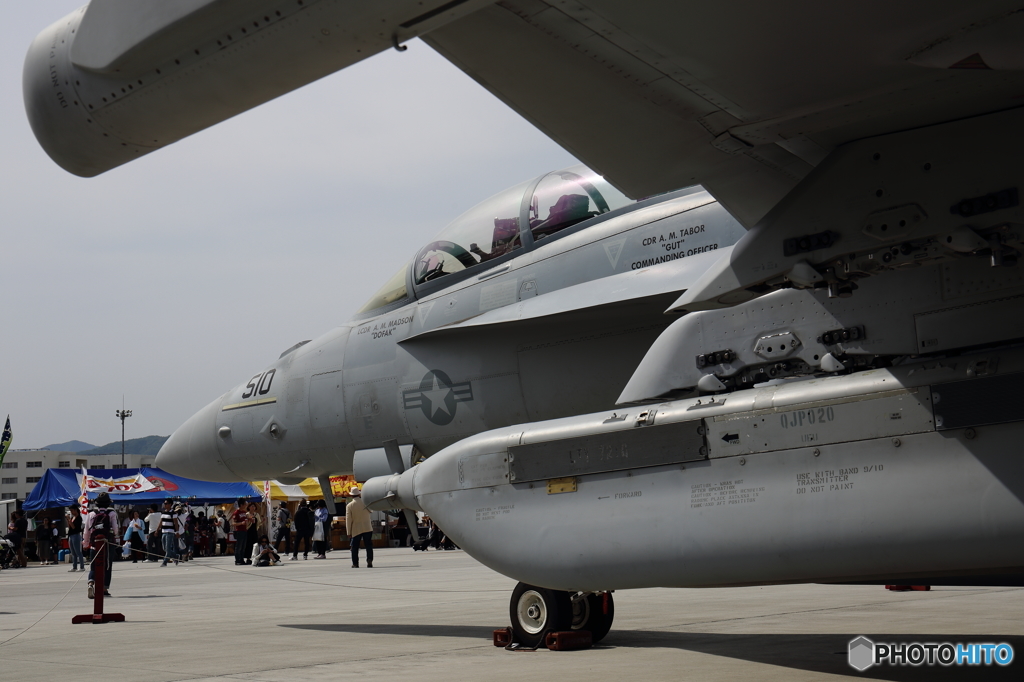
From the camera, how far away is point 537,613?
829cm

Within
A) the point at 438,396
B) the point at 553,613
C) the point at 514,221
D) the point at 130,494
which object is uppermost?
the point at 514,221

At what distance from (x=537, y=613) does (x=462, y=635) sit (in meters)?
1.29

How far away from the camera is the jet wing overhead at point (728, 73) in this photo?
13.8ft

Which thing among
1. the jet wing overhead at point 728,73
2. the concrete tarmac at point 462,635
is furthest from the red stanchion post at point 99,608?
the jet wing overhead at point 728,73

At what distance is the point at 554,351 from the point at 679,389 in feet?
5.67

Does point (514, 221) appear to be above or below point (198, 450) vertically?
above

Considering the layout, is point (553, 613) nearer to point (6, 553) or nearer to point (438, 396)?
point (438, 396)

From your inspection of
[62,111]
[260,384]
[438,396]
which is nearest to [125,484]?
[260,384]

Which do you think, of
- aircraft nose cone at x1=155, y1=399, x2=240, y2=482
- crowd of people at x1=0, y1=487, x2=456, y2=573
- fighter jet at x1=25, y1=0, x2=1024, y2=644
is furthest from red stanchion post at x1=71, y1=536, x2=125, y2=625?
crowd of people at x1=0, y1=487, x2=456, y2=573

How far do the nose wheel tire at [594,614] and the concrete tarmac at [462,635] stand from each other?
0.18 m

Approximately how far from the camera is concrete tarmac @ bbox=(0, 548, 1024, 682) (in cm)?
688

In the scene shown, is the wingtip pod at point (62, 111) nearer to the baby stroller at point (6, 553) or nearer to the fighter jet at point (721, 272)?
the fighter jet at point (721, 272)

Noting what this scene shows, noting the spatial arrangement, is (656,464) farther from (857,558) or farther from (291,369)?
(291,369)

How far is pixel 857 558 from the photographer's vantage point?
225 inches
